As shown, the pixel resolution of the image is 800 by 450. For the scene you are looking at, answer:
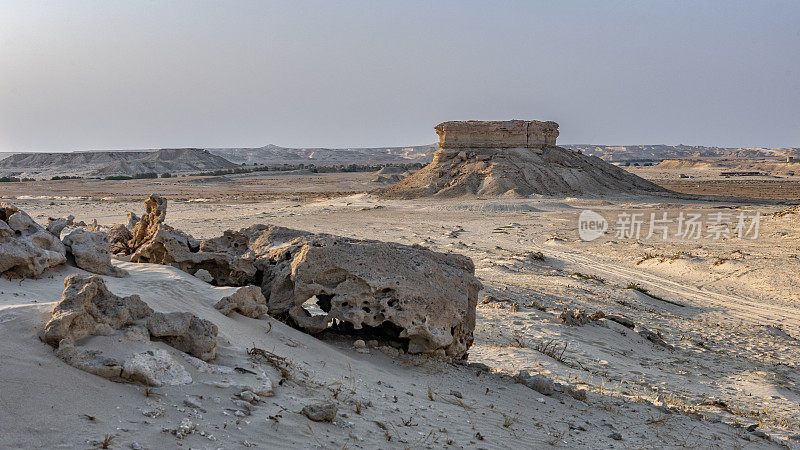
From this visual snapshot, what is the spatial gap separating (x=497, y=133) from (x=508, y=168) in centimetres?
344

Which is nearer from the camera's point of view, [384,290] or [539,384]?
[539,384]

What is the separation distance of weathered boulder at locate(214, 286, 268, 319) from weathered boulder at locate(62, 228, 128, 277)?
1.39m

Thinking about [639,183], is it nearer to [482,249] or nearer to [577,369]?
[482,249]

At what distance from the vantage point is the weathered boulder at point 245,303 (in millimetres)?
5684

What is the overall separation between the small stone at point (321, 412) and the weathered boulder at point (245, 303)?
206 cm

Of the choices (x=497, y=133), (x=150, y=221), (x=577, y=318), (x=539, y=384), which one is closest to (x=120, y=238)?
(x=150, y=221)

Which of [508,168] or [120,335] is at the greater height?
[508,168]

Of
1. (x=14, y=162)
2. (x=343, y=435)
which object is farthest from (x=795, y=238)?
(x=14, y=162)

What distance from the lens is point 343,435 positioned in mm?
3771

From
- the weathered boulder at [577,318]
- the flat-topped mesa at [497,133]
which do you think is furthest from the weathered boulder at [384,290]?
the flat-topped mesa at [497,133]

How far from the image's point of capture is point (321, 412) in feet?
12.7

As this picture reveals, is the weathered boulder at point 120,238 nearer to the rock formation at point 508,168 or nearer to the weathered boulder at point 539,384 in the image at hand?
the weathered boulder at point 539,384

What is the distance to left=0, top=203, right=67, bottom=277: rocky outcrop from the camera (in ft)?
17.6

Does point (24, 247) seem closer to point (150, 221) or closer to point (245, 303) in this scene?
point (245, 303)
